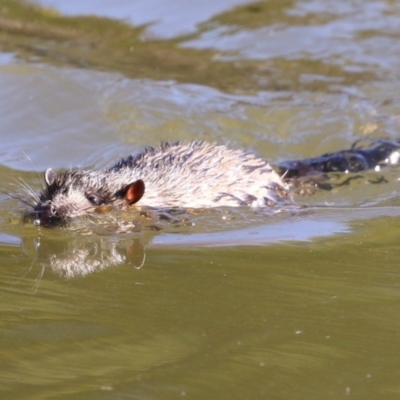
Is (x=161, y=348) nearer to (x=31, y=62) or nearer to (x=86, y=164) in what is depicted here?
(x=86, y=164)

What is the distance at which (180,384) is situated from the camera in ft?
9.71

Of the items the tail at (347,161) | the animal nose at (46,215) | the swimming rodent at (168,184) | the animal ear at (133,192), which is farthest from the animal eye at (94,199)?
the tail at (347,161)

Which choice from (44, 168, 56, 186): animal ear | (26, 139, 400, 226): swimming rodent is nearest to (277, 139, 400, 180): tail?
(26, 139, 400, 226): swimming rodent

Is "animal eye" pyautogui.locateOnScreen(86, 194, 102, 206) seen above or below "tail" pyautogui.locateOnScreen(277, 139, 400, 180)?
above

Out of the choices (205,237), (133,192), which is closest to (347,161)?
(133,192)

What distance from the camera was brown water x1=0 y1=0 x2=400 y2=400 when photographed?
310 cm

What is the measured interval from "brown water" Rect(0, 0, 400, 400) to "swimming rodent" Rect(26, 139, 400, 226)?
0.15 meters

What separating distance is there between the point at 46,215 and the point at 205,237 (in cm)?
95

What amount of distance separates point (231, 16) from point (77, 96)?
11.1ft

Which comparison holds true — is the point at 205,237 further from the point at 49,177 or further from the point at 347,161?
the point at 347,161

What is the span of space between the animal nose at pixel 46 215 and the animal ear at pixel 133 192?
1.57ft

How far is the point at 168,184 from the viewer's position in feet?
18.6

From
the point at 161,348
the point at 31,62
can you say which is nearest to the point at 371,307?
the point at 161,348

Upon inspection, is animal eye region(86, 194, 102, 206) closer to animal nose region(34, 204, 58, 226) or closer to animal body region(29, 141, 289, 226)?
animal body region(29, 141, 289, 226)
